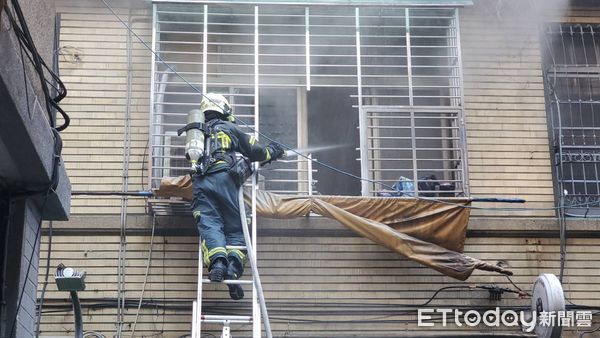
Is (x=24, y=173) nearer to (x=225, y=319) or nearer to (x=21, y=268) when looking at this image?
(x=21, y=268)

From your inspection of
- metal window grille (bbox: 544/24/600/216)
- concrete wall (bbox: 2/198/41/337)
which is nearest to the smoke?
metal window grille (bbox: 544/24/600/216)

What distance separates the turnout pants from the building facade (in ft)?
2.56

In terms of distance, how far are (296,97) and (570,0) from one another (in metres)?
3.42

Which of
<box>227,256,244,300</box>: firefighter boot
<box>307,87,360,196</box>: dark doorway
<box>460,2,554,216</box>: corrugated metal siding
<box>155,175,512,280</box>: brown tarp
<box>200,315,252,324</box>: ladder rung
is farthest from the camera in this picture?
<box>307,87,360,196</box>: dark doorway

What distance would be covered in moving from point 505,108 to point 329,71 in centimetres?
204

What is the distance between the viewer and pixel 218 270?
8.55 metres

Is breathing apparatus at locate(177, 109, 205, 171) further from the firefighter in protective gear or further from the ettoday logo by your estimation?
the ettoday logo

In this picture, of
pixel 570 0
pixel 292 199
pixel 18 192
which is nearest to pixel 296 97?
pixel 292 199

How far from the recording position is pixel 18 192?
21.8 ft

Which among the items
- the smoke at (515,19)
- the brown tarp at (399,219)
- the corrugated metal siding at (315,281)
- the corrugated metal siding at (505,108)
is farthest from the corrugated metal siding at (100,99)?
the smoke at (515,19)

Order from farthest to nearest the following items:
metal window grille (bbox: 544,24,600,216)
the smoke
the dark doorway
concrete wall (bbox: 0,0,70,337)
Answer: the dark doorway < the smoke < metal window grille (bbox: 544,24,600,216) < concrete wall (bbox: 0,0,70,337)

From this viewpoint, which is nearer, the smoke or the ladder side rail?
the ladder side rail

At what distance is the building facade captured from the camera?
984 cm

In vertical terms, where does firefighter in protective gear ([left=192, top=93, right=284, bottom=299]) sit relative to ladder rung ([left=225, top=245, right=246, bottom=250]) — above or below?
above
